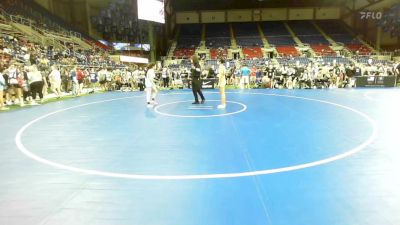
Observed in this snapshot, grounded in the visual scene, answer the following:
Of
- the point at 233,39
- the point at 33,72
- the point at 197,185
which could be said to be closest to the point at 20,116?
the point at 33,72

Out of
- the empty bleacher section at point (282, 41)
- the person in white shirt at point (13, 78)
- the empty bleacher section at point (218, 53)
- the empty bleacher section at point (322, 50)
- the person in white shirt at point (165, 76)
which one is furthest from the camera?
the empty bleacher section at point (282, 41)

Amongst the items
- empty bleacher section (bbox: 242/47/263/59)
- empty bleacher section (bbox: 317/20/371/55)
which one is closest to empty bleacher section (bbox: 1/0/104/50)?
empty bleacher section (bbox: 242/47/263/59)

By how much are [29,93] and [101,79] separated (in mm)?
6493

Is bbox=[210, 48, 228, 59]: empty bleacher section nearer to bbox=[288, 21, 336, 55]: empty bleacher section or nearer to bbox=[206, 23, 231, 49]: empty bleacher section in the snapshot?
bbox=[206, 23, 231, 49]: empty bleacher section

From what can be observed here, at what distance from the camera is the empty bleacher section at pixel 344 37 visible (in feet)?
137

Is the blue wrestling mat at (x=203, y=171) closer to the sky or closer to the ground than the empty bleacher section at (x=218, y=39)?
closer to the ground

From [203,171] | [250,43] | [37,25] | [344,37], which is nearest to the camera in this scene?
[203,171]

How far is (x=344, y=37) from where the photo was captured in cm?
4575

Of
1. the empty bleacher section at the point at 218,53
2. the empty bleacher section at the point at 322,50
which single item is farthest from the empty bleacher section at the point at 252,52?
the empty bleacher section at the point at 322,50

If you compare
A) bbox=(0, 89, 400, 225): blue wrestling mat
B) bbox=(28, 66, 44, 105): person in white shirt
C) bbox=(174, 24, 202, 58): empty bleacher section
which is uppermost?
bbox=(174, 24, 202, 58): empty bleacher section

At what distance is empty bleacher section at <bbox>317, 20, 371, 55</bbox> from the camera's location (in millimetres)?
41675

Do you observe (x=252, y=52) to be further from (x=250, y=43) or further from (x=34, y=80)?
(x=34, y=80)

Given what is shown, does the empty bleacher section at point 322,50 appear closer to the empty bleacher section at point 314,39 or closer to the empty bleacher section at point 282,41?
the empty bleacher section at point 314,39

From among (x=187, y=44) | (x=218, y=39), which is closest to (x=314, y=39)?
(x=218, y=39)
